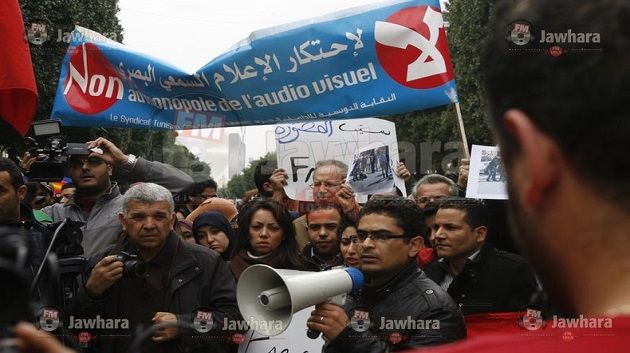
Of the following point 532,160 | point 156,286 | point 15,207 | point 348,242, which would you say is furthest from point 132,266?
point 532,160

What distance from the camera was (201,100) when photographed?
21.3 ft

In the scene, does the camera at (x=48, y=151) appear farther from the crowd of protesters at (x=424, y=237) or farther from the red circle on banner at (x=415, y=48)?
the red circle on banner at (x=415, y=48)

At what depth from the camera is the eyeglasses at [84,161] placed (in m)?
5.50

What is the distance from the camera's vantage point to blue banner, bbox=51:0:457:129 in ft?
20.3

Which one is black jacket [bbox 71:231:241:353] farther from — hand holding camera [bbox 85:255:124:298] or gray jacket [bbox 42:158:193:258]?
gray jacket [bbox 42:158:193:258]

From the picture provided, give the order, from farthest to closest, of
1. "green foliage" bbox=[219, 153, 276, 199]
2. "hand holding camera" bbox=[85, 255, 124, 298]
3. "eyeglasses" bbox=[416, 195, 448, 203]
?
1. "green foliage" bbox=[219, 153, 276, 199]
2. "eyeglasses" bbox=[416, 195, 448, 203]
3. "hand holding camera" bbox=[85, 255, 124, 298]

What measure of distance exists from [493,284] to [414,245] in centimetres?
64

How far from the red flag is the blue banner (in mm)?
1537

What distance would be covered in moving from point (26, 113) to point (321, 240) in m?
1.98

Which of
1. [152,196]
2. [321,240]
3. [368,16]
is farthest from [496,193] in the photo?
[152,196]

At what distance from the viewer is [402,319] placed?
12.2ft

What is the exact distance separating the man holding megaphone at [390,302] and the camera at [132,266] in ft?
3.44

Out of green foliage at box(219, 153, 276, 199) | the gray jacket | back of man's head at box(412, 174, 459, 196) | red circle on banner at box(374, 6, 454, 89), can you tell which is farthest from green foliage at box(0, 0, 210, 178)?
back of man's head at box(412, 174, 459, 196)

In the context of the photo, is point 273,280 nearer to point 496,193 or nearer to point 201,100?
point 496,193
